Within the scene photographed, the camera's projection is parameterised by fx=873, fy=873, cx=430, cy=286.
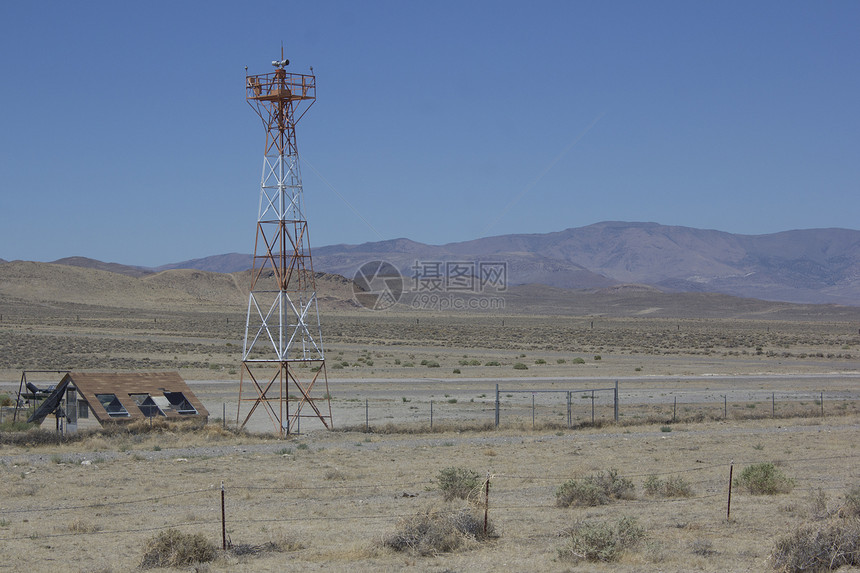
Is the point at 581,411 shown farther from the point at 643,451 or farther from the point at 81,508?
the point at 81,508

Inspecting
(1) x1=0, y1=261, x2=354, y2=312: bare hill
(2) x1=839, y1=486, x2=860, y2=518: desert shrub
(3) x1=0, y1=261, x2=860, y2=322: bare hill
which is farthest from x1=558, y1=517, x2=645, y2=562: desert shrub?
(1) x1=0, y1=261, x2=354, y2=312: bare hill

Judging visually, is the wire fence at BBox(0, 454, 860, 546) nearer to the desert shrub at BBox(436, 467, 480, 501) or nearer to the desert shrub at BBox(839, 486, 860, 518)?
the desert shrub at BBox(436, 467, 480, 501)

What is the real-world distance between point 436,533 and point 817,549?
4.61 m

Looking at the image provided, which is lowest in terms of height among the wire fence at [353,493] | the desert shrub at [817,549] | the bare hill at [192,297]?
the wire fence at [353,493]

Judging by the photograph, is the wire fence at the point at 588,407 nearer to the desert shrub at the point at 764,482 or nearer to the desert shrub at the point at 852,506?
the desert shrub at the point at 764,482

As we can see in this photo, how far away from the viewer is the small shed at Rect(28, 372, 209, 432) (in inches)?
904

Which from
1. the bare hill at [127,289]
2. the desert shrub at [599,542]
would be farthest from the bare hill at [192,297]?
the desert shrub at [599,542]

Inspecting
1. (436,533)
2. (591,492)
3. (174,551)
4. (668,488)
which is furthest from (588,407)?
(174,551)

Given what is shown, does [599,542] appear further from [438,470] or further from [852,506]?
[438,470]

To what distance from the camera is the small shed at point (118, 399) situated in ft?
75.3

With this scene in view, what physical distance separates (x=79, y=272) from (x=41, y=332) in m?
94.1

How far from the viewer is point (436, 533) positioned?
11.5 metres

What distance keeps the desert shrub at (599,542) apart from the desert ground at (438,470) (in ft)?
0.36

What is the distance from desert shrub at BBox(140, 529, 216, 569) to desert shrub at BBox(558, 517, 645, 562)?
4.49 metres
